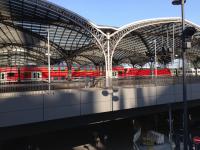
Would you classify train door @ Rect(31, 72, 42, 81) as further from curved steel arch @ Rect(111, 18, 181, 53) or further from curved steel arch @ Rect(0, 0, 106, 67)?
curved steel arch @ Rect(111, 18, 181, 53)

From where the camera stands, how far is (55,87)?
19.3 metres

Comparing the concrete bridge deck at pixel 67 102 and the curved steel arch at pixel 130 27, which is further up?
the curved steel arch at pixel 130 27

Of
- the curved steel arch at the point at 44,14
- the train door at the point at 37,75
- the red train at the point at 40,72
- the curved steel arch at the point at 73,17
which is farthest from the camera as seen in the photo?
the train door at the point at 37,75

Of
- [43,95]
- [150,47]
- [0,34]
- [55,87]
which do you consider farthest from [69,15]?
[150,47]

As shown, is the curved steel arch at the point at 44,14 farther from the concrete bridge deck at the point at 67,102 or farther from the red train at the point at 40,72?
the concrete bridge deck at the point at 67,102

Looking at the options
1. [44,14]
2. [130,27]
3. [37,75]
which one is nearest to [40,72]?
[37,75]

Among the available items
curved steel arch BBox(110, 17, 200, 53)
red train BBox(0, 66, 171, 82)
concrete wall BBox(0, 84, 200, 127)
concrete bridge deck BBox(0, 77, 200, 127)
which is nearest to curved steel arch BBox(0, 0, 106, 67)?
curved steel arch BBox(110, 17, 200, 53)

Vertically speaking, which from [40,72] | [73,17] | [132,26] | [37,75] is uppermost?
[73,17]

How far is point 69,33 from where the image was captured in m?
53.5

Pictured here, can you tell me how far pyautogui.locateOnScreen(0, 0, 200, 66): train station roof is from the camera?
33.3 meters

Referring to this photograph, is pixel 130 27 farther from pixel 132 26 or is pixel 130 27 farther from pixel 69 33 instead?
pixel 69 33

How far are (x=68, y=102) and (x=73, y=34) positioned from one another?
41171 millimetres

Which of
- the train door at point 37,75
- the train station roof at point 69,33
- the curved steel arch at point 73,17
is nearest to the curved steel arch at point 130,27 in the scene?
the train station roof at point 69,33

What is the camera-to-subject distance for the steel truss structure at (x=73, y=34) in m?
32.9
